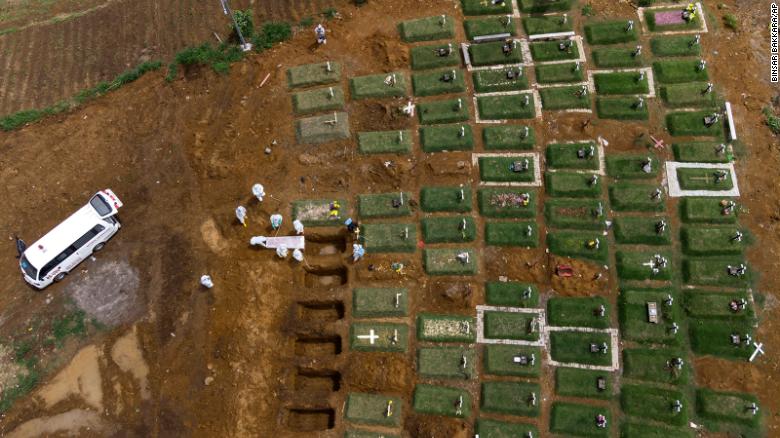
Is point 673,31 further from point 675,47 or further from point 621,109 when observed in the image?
point 621,109

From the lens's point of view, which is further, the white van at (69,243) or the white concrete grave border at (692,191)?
the white concrete grave border at (692,191)

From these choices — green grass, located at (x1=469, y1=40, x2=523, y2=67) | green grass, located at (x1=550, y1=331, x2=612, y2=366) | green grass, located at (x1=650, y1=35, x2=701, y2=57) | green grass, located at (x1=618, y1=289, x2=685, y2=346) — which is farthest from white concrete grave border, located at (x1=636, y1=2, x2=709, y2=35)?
green grass, located at (x1=550, y1=331, x2=612, y2=366)

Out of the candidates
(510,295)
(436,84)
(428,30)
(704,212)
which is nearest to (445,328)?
(510,295)

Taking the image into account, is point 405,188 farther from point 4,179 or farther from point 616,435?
point 4,179

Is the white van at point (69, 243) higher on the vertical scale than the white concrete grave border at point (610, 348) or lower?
higher

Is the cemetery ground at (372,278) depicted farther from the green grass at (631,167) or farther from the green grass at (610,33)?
the green grass at (610,33)

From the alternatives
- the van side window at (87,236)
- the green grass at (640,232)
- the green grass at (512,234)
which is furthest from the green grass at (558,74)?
the van side window at (87,236)
